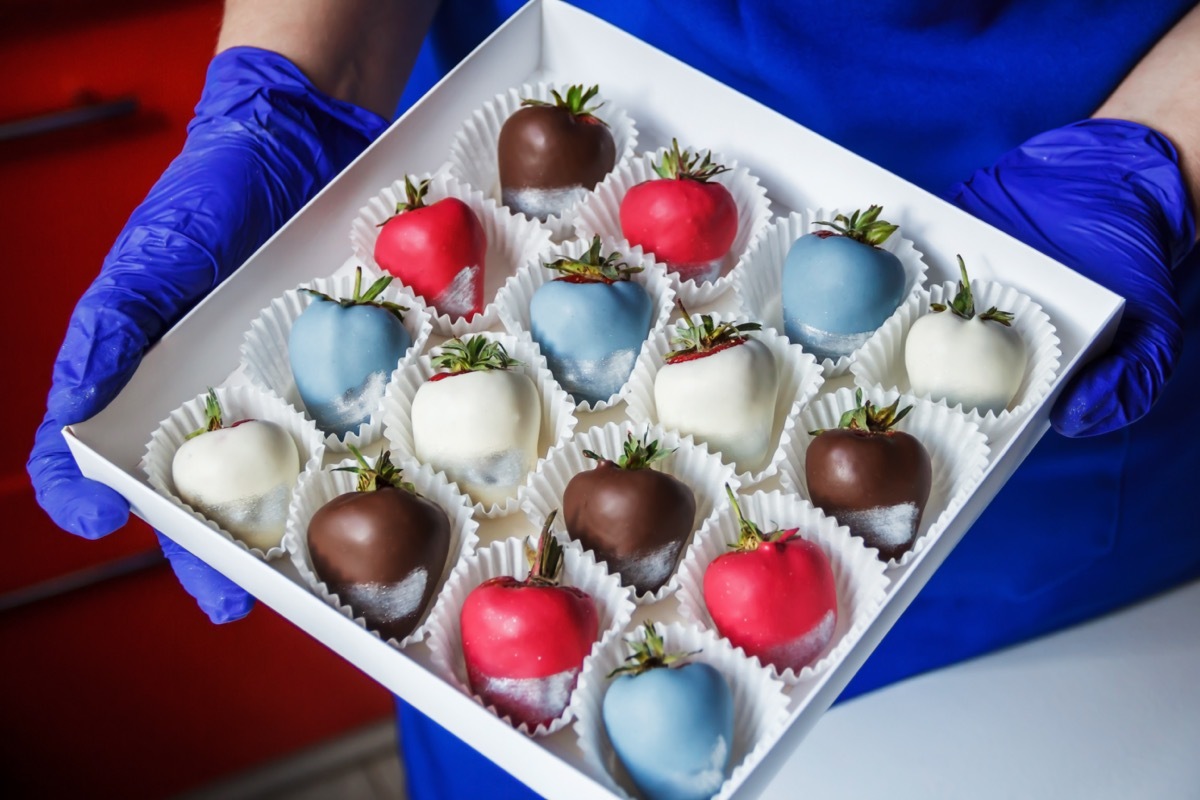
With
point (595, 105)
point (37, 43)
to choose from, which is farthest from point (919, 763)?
point (37, 43)

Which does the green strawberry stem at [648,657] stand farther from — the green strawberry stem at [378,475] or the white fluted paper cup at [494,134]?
the white fluted paper cup at [494,134]

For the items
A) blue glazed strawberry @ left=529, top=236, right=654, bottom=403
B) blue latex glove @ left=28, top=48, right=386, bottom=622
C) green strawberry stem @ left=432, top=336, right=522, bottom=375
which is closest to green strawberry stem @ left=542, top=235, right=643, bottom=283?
blue glazed strawberry @ left=529, top=236, right=654, bottom=403

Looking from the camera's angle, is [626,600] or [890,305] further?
[890,305]

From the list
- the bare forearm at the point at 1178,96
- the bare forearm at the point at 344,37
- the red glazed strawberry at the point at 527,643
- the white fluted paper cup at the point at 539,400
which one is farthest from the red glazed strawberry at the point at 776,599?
the bare forearm at the point at 344,37

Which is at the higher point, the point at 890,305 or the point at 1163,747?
the point at 890,305

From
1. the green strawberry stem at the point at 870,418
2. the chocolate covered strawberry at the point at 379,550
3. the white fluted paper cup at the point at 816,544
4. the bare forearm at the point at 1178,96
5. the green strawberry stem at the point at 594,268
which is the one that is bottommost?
the chocolate covered strawberry at the point at 379,550

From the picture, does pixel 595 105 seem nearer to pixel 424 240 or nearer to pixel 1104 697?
pixel 424 240
